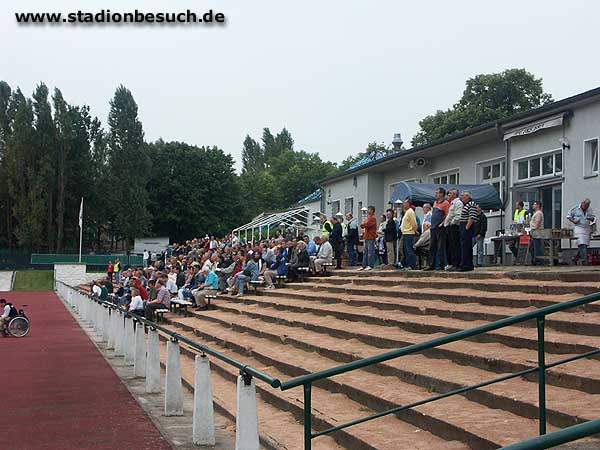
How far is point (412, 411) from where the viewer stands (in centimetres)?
746

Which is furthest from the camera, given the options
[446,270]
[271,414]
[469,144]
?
[469,144]

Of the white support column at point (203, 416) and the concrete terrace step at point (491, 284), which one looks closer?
the white support column at point (203, 416)

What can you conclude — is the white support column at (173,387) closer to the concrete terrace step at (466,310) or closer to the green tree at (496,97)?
the concrete terrace step at (466,310)

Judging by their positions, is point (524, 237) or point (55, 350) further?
point (55, 350)

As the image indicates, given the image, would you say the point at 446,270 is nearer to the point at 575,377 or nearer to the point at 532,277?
the point at 532,277

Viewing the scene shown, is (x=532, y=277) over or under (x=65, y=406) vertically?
over

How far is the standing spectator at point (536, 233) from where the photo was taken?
16.5 m

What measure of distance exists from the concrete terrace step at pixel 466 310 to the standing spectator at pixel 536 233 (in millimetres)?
4084

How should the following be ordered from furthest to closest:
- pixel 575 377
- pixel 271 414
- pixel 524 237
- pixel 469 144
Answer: pixel 469 144 → pixel 524 237 → pixel 271 414 → pixel 575 377

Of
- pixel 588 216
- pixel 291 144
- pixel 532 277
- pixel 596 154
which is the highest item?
pixel 291 144

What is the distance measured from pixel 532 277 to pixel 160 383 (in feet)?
20.7

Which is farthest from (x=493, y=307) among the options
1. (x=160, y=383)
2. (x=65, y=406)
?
(x=65, y=406)

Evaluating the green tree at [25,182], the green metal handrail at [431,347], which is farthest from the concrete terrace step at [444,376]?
the green tree at [25,182]

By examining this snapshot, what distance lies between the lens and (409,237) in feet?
57.8
